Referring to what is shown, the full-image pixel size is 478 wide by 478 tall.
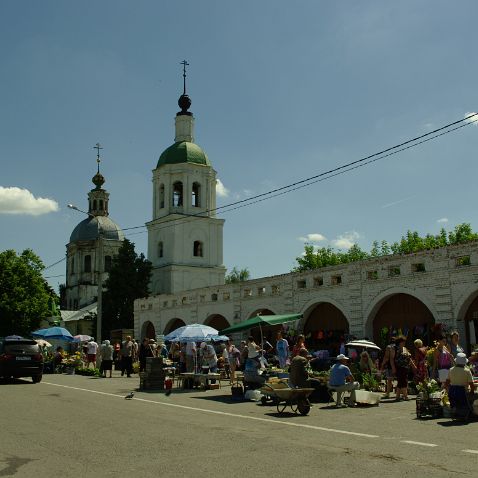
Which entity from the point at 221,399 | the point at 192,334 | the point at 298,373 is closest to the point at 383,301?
the point at 192,334

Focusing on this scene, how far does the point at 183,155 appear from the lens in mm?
52344

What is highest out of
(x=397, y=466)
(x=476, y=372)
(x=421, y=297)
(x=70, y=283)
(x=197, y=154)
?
(x=197, y=154)

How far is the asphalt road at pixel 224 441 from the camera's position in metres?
7.70

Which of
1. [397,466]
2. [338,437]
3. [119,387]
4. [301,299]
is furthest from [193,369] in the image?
[397,466]

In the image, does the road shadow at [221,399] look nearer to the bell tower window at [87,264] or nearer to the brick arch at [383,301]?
the brick arch at [383,301]

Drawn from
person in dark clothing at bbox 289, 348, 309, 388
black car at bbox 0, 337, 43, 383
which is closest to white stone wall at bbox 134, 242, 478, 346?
person in dark clothing at bbox 289, 348, 309, 388

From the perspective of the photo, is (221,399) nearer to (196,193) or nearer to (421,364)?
(421,364)

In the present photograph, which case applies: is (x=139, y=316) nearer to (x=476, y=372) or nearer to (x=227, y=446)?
(x=476, y=372)

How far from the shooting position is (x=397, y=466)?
25.6 ft

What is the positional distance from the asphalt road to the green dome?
3795 centimetres

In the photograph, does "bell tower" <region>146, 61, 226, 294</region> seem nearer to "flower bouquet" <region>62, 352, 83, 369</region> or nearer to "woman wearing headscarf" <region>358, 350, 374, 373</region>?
"flower bouquet" <region>62, 352, 83, 369</region>

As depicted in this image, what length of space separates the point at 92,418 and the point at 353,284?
15.8 meters

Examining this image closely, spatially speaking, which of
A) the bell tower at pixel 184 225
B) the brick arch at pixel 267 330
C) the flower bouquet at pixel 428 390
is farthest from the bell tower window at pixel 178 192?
the flower bouquet at pixel 428 390

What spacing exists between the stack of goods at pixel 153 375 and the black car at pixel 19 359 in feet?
15.6
